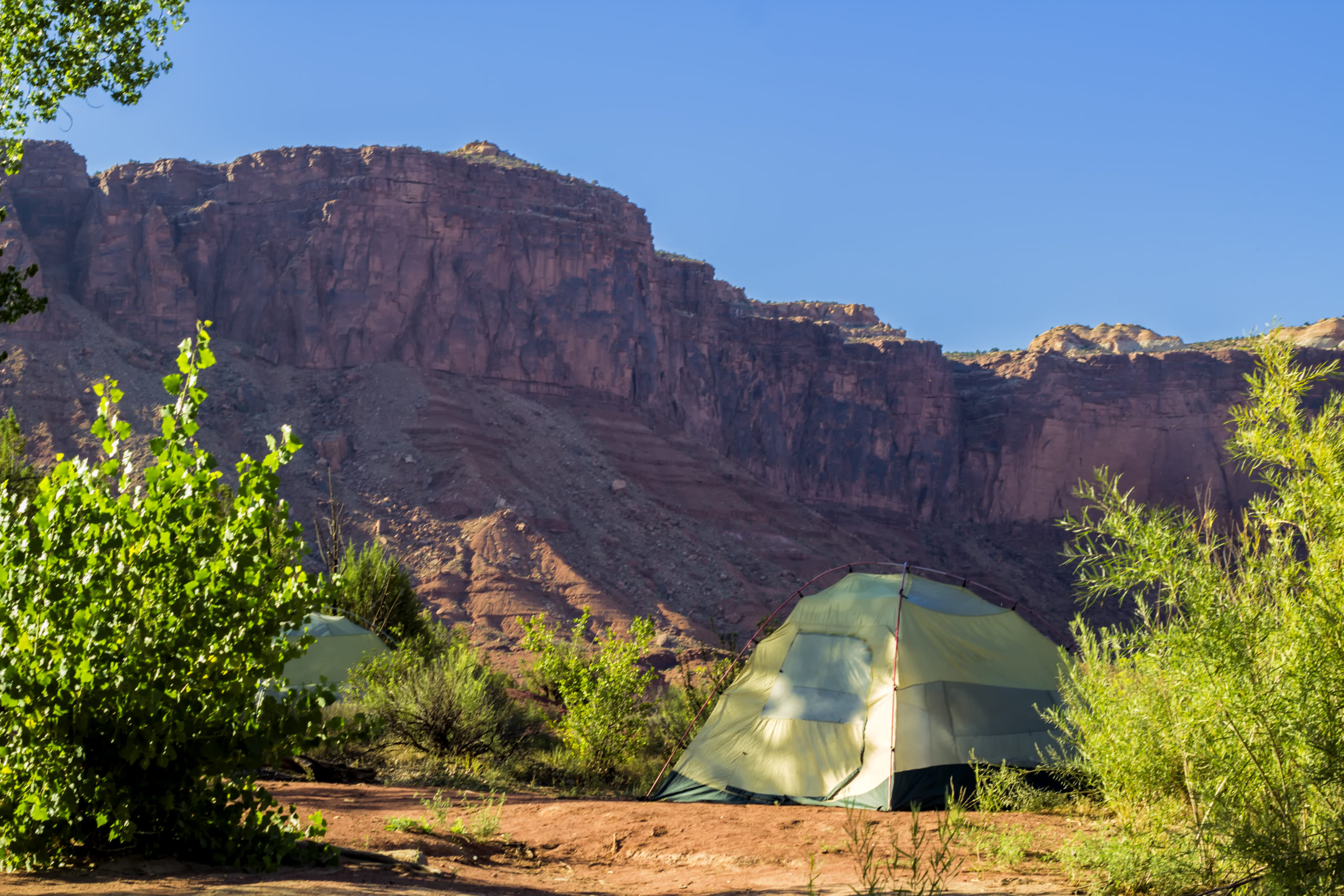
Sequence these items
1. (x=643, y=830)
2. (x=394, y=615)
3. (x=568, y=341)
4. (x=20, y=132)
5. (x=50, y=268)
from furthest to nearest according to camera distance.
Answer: (x=568, y=341) → (x=50, y=268) → (x=394, y=615) → (x=20, y=132) → (x=643, y=830)

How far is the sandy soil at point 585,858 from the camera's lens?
5109mm

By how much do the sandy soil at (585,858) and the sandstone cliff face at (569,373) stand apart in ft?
94.5

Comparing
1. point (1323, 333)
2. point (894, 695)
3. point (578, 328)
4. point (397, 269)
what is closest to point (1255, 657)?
point (894, 695)

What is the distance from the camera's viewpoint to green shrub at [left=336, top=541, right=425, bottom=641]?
19953 millimetres

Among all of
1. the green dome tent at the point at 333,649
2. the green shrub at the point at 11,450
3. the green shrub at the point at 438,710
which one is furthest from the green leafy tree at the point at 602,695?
the green shrub at the point at 11,450

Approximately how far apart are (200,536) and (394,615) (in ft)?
52.9

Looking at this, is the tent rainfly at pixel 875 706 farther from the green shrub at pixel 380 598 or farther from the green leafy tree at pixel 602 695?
the green shrub at pixel 380 598

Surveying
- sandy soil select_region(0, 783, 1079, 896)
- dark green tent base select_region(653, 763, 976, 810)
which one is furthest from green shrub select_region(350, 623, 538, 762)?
dark green tent base select_region(653, 763, 976, 810)

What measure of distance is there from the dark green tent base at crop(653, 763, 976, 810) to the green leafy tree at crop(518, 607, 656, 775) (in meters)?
2.15

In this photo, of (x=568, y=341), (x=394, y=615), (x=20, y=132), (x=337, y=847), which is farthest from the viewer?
(x=568, y=341)

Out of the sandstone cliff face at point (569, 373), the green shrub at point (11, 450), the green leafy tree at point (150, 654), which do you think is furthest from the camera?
the sandstone cliff face at point (569, 373)

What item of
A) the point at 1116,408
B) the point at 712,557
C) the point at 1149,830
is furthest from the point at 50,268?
the point at 1116,408

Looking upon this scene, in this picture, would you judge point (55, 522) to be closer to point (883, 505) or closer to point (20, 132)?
point (20, 132)

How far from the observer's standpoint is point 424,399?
159ft
